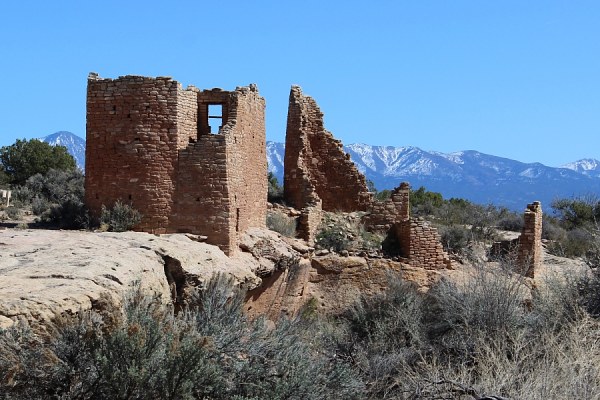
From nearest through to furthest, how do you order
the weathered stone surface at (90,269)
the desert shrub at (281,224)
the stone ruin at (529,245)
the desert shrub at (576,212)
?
the weathered stone surface at (90,269), the desert shrub at (281,224), the stone ruin at (529,245), the desert shrub at (576,212)

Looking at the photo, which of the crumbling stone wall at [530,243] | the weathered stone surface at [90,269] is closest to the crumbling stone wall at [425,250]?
the crumbling stone wall at [530,243]

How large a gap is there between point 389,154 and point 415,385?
442 feet

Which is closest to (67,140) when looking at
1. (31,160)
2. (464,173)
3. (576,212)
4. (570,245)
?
(464,173)

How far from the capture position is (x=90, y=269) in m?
9.25

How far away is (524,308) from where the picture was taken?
1517 centimetres

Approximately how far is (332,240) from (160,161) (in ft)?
20.2

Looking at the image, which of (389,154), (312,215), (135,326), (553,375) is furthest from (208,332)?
(389,154)

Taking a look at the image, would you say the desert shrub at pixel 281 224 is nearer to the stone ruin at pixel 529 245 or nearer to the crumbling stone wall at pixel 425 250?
the crumbling stone wall at pixel 425 250

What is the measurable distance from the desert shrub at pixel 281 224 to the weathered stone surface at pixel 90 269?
4612mm

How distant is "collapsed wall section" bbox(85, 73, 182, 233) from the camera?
1538 centimetres

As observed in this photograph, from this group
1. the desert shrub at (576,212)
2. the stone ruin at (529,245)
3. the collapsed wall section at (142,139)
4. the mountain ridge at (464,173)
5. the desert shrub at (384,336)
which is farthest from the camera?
the mountain ridge at (464,173)

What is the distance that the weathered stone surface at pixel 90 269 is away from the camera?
25.5 ft

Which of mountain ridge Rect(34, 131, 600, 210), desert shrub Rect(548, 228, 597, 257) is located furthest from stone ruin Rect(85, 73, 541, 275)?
mountain ridge Rect(34, 131, 600, 210)

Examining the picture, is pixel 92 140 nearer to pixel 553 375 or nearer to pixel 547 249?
pixel 553 375
